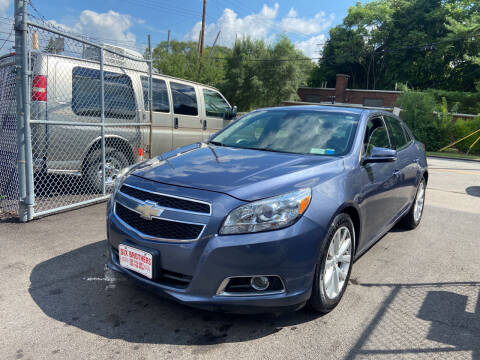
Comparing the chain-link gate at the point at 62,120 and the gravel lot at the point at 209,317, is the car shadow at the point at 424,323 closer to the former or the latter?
the gravel lot at the point at 209,317

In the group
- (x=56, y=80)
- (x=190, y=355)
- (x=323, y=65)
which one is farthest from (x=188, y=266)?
(x=323, y=65)

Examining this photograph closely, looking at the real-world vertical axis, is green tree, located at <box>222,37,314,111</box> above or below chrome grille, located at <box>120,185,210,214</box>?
above

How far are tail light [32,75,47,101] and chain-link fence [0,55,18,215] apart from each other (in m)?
0.30

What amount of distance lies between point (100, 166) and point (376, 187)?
4291 millimetres

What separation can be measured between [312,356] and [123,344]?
1.21 meters

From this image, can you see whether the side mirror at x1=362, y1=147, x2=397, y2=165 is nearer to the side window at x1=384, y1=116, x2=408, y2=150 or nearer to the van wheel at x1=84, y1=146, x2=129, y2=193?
the side window at x1=384, y1=116, x2=408, y2=150

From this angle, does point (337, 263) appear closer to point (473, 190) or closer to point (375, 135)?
point (375, 135)

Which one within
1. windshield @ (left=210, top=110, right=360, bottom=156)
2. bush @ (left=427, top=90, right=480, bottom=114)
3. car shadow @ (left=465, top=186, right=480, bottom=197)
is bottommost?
car shadow @ (left=465, top=186, right=480, bottom=197)

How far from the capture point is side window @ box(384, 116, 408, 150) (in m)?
4.42

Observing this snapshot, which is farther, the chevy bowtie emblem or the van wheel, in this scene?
the van wheel

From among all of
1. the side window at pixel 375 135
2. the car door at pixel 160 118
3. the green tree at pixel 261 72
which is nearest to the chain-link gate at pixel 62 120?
the car door at pixel 160 118

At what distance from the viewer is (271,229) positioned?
7.89ft

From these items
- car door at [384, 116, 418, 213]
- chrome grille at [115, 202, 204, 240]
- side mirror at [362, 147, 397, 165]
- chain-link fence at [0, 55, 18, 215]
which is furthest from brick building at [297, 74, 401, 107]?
chrome grille at [115, 202, 204, 240]

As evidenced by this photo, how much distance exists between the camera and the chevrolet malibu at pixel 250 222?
7.82 ft
